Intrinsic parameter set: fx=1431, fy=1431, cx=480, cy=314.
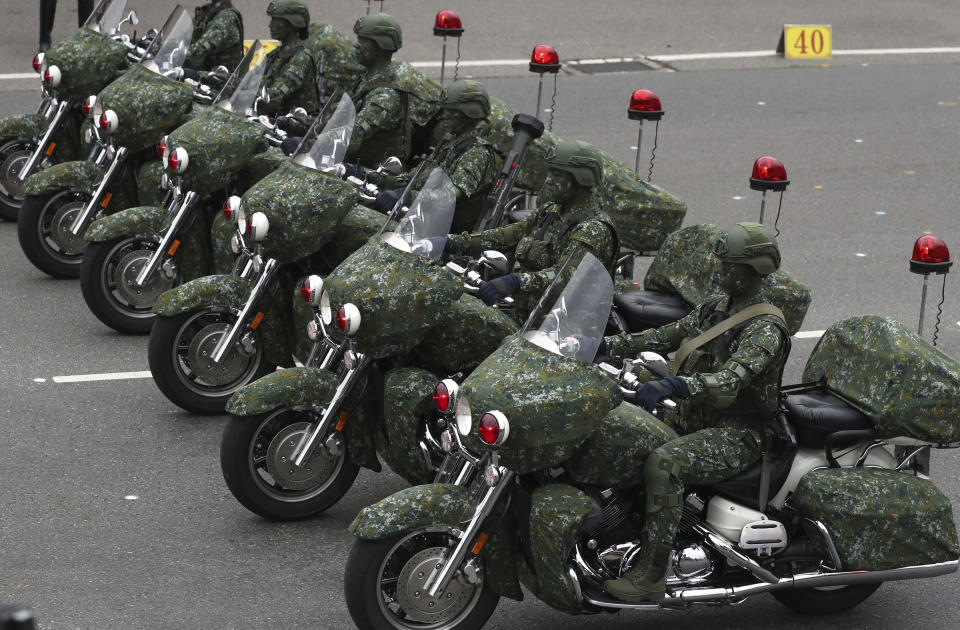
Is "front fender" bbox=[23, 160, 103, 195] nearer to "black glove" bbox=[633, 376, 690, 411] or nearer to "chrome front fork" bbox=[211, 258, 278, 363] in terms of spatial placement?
"chrome front fork" bbox=[211, 258, 278, 363]

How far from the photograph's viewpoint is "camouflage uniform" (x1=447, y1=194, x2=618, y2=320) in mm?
7000

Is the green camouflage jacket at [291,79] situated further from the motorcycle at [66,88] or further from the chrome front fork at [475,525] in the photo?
the chrome front fork at [475,525]

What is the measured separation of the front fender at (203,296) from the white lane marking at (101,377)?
101 centimetres

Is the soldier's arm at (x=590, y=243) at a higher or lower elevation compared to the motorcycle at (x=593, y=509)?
higher

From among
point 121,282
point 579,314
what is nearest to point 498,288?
point 579,314

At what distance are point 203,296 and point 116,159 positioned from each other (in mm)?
2291

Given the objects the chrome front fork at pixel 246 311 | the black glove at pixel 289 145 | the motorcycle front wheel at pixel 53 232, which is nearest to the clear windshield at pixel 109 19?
the motorcycle front wheel at pixel 53 232

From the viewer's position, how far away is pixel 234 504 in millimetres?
7035

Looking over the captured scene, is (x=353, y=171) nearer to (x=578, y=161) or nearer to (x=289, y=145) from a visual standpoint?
(x=289, y=145)

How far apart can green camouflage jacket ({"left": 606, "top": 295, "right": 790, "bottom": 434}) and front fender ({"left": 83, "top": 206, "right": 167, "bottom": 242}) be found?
3.61 m

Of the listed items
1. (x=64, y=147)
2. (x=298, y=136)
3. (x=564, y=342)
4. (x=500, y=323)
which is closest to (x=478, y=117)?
(x=298, y=136)

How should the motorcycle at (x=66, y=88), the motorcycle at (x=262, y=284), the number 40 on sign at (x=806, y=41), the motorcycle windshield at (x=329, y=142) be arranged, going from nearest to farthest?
the motorcycle at (x=262, y=284), the motorcycle windshield at (x=329, y=142), the motorcycle at (x=66, y=88), the number 40 on sign at (x=806, y=41)

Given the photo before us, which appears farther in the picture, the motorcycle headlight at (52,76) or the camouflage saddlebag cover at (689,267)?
the motorcycle headlight at (52,76)

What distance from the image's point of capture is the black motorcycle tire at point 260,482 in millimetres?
6570
